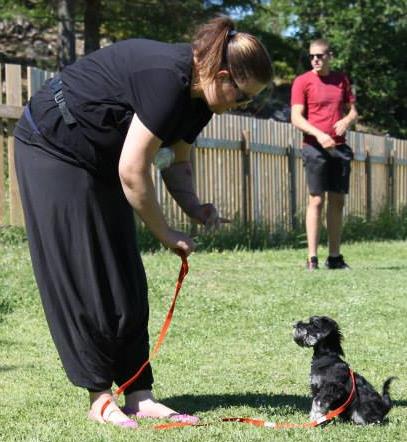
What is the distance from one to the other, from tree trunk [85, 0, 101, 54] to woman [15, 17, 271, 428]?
14577 mm

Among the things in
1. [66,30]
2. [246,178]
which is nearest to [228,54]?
[246,178]

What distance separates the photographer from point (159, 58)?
3938 mm

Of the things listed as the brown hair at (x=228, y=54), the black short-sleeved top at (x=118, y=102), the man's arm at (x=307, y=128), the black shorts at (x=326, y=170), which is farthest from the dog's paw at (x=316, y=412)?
the black shorts at (x=326, y=170)

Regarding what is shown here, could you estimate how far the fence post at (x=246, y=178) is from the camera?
13.1m

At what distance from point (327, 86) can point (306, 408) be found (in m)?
5.54

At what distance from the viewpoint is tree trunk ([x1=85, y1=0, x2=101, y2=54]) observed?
18581mm

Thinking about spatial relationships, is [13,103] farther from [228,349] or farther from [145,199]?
[145,199]

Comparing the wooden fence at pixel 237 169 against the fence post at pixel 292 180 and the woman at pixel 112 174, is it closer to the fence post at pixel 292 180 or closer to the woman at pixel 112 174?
the fence post at pixel 292 180

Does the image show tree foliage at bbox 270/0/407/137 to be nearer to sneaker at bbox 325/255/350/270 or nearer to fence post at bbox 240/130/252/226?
fence post at bbox 240/130/252/226

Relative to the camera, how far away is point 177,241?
412 cm

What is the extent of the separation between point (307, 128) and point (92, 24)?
10.5 meters

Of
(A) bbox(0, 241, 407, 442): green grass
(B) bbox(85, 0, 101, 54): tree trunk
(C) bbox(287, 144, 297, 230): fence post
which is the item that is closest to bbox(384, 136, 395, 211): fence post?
(C) bbox(287, 144, 297, 230): fence post

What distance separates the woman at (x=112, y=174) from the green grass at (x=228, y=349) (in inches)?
13.3

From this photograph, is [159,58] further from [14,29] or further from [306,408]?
[14,29]
